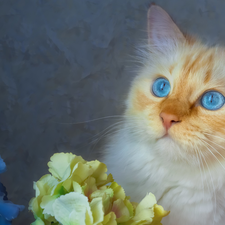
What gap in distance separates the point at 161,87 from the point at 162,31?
0.24m

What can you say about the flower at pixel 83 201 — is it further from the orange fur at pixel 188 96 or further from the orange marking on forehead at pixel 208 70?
the orange marking on forehead at pixel 208 70

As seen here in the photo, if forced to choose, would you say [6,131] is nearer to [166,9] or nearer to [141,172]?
[141,172]

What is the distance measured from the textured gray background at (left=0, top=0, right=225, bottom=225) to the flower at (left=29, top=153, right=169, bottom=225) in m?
0.48

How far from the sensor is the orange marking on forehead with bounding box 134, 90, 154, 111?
952 mm

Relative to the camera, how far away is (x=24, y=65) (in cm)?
110

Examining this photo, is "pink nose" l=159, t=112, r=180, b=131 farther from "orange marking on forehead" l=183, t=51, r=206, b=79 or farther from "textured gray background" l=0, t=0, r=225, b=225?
"textured gray background" l=0, t=0, r=225, b=225

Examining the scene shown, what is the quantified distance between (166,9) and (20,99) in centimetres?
72

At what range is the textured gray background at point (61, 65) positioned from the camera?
1.08 metres

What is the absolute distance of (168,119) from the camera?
809mm

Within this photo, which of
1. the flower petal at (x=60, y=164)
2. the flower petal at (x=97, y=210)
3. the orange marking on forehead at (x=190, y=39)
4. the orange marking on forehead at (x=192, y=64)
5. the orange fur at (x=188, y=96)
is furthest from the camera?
the orange marking on forehead at (x=190, y=39)

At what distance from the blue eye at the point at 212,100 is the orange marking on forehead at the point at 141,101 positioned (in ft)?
0.59

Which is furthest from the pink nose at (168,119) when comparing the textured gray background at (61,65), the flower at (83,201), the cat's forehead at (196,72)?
the textured gray background at (61,65)

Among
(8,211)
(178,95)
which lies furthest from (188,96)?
(8,211)

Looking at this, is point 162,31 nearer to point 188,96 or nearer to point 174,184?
point 188,96
